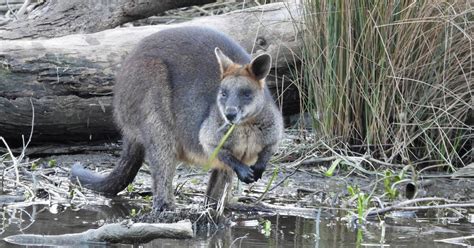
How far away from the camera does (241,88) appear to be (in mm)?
5984

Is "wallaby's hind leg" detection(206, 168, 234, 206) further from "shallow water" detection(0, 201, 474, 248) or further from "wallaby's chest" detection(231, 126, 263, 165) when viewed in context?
"wallaby's chest" detection(231, 126, 263, 165)

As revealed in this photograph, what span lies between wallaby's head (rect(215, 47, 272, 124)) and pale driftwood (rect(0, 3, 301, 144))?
161 centimetres

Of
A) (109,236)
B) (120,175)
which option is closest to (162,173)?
(120,175)

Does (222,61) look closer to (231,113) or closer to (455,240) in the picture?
(231,113)

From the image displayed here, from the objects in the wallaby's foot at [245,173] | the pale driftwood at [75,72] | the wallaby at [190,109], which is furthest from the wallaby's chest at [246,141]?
the pale driftwood at [75,72]

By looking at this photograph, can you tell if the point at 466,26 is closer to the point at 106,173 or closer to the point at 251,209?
the point at 251,209

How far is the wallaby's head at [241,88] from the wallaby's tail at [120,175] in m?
0.91

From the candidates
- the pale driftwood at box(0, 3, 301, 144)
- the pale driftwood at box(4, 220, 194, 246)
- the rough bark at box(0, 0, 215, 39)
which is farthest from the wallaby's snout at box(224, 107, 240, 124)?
the rough bark at box(0, 0, 215, 39)

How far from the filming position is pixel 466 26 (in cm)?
727

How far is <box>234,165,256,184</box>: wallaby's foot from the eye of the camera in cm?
598

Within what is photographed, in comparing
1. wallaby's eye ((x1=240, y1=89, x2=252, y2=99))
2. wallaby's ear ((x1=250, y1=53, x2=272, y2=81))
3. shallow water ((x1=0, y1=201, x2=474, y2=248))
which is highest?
wallaby's ear ((x1=250, y1=53, x2=272, y2=81))

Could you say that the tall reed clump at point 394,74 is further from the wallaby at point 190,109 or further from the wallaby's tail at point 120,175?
the wallaby's tail at point 120,175

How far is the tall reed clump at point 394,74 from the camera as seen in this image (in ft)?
23.8

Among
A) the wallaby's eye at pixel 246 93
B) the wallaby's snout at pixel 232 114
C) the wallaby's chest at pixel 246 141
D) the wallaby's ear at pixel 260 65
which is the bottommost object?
the wallaby's chest at pixel 246 141
